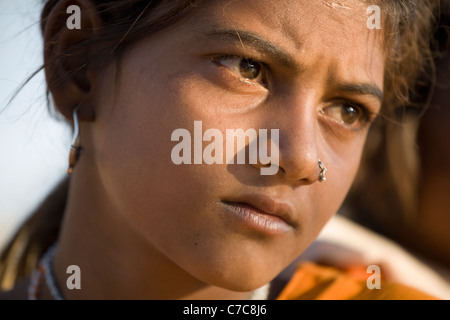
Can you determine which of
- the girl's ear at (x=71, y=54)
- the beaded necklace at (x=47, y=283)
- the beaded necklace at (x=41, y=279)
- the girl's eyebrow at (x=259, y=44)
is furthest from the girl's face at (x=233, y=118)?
the beaded necklace at (x=41, y=279)

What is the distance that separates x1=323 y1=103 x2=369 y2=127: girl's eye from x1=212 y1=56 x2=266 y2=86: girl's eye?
7.9 inches

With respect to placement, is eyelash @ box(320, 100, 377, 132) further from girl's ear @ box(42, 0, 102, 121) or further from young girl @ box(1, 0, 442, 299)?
girl's ear @ box(42, 0, 102, 121)

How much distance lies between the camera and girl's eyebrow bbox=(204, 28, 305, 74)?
1102mm

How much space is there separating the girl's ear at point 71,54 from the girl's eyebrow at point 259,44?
355mm

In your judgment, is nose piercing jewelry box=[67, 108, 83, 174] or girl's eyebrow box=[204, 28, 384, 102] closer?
girl's eyebrow box=[204, 28, 384, 102]

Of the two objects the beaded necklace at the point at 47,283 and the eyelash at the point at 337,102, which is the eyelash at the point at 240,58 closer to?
the eyelash at the point at 337,102

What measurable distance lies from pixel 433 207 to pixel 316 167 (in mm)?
1202

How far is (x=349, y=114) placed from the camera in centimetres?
133

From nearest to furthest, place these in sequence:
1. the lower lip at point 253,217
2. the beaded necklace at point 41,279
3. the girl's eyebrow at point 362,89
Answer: the lower lip at point 253,217, the girl's eyebrow at point 362,89, the beaded necklace at point 41,279

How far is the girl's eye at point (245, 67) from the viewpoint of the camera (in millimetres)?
1150

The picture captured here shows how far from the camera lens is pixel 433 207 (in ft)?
7.00

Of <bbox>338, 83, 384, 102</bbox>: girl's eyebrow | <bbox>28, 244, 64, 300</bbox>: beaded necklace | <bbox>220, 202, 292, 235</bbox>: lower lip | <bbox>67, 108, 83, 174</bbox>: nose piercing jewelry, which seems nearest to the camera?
<bbox>220, 202, 292, 235</bbox>: lower lip

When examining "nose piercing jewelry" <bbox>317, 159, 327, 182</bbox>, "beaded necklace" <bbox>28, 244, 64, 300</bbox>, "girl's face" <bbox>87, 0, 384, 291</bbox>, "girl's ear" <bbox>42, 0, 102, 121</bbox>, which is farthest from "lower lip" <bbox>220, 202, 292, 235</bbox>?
"beaded necklace" <bbox>28, 244, 64, 300</bbox>

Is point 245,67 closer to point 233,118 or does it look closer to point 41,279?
point 233,118
